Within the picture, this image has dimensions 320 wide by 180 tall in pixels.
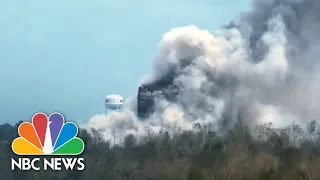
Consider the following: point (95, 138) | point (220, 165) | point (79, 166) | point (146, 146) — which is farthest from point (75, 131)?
point (95, 138)

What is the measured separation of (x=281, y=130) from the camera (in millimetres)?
81688

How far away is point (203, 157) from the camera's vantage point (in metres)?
60.3

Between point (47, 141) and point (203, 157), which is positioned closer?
point (47, 141)

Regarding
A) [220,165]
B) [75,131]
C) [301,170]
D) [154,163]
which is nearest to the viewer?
[75,131]

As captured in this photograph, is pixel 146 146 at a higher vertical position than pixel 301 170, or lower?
higher

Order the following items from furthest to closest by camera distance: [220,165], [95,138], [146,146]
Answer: [95,138] < [146,146] < [220,165]

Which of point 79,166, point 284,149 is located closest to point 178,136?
point 284,149

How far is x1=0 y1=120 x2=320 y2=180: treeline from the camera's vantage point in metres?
51.8

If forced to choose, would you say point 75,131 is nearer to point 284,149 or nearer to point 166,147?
point 284,149

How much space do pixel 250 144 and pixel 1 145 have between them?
85.2 feet

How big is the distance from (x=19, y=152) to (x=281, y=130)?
44591 millimetres

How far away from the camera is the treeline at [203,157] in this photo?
170 ft

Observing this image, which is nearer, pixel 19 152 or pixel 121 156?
pixel 19 152

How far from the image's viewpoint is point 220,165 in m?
54.9
